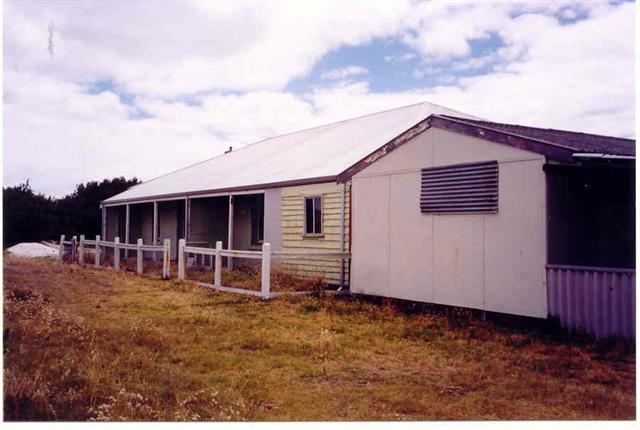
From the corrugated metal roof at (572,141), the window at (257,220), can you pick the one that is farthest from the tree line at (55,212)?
the corrugated metal roof at (572,141)

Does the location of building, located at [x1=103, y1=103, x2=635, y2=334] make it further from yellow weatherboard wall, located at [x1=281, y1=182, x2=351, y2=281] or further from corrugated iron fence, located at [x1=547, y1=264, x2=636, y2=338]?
corrugated iron fence, located at [x1=547, y1=264, x2=636, y2=338]

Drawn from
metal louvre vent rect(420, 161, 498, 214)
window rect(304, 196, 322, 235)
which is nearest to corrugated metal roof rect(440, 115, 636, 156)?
metal louvre vent rect(420, 161, 498, 214)

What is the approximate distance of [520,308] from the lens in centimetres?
920

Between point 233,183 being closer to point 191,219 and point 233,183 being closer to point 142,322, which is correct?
point 191,219

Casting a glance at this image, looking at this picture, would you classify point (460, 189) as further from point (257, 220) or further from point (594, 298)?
point (257, 220)

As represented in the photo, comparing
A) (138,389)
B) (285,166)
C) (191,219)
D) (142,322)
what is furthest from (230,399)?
(191,219)

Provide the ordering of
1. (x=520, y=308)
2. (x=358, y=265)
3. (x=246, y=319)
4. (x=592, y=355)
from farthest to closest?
1. (x=358, y=265)
2. (x=246, y=319)
3. (x=520, y=308)
4. (x=592, y=355)

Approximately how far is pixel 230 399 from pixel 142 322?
428 centimetres

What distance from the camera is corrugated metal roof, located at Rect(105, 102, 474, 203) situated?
1661 cm

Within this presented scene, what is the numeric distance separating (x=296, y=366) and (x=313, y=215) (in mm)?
8823

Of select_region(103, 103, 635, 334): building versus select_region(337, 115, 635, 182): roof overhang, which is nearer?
select_region(337, 115, 635, 182): roof overhang

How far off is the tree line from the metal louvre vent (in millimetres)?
22482

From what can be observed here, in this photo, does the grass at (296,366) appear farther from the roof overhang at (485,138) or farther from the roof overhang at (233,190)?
the roof overhang at (233,190)

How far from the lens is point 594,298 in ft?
27.2
